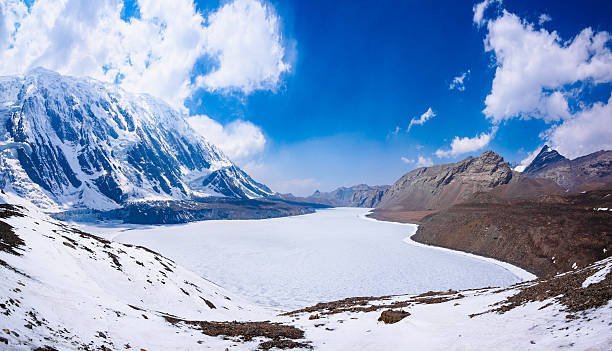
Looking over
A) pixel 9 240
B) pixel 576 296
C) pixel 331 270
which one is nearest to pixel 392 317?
pixel 576 296

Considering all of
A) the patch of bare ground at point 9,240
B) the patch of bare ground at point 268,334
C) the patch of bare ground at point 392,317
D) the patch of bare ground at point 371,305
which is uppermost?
the patch of bare ground at point 9,240

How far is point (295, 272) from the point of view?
276ft

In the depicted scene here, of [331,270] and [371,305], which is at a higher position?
[371,305]

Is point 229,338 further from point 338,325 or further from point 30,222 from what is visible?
point 30,222

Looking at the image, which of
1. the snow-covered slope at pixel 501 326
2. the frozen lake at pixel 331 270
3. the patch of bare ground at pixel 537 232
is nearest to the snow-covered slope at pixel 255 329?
the snow-covered slope at pixel 501 326

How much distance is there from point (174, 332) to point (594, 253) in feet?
277

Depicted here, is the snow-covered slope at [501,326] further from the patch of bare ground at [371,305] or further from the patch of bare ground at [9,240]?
the patch of bare ground at [9,240]

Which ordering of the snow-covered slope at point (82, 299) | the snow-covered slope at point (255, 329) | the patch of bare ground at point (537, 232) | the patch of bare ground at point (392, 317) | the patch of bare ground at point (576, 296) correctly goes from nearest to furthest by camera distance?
the snow-covered slope at point (255, 329)
the snow-covered slope at point (82, 299)
the patch of bare ground at point (576, 296)
the patch of bare ground at point (392, 317)
the patch of bare ground at point (537, 232)

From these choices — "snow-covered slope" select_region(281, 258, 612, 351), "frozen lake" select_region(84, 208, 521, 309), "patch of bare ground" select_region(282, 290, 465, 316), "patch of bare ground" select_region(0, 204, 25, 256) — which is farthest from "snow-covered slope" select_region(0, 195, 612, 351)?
"frozen lake" select_region(84, 208, 521, 309)

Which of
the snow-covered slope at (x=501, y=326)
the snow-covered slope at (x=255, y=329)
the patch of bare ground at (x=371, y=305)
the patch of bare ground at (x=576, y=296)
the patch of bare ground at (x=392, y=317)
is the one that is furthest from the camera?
the patch of bare ground at (x=371, y=305)

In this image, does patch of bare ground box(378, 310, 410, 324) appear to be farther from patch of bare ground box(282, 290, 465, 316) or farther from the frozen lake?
the frozen lake

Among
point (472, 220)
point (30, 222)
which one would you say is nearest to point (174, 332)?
point (30, 222)

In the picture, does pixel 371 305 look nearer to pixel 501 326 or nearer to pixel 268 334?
pixel 268 334

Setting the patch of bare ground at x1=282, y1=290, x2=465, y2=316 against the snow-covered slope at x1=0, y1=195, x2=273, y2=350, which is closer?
the snow-covered slope at x1=0, y1=195, x2=273, y2=350
